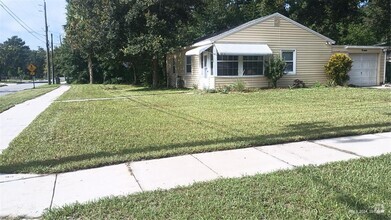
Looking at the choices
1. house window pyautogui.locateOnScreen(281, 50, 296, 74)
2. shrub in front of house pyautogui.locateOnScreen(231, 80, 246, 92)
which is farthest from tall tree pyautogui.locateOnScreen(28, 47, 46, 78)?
shrub in front of house pyautogui.locateOnScreen(231, 80, 246, 92)

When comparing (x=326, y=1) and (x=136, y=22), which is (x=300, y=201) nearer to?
(x=136, y=22)

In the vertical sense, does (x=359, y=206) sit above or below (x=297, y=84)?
below

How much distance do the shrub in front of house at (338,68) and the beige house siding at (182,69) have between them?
774 cm

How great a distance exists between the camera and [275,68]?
1948 cm

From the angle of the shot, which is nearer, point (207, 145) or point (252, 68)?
point (207, 145)

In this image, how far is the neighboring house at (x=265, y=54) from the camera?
19.3m

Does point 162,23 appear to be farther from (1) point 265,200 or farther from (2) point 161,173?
(1) point 265,200

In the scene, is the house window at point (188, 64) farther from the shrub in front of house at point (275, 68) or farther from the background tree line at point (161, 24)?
the shrub in front of house at point (275, 68)

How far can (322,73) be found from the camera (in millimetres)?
21438

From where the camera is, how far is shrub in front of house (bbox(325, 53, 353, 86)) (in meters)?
20.6

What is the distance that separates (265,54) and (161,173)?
15.5 meters

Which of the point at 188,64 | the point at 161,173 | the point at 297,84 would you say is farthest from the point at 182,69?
the point at 161,173

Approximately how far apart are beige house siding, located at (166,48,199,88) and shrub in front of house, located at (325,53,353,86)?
25.4 feet

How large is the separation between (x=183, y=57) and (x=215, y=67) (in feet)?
17.9
